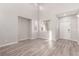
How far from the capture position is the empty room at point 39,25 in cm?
434

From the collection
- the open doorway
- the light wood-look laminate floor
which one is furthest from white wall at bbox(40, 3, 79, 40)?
the light wood-look laminate floor

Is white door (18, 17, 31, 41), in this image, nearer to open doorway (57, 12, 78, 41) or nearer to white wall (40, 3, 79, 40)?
white wall (40, 3, 79, 40)

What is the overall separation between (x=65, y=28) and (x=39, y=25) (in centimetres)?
270

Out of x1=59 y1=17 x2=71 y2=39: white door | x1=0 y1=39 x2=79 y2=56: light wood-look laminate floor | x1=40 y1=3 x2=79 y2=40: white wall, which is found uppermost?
x1=40 y1=3 x2=79 y2=40: white wall

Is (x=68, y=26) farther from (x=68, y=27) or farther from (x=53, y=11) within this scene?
(x=53, y=11)

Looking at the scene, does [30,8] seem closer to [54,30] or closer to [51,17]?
[51,17]

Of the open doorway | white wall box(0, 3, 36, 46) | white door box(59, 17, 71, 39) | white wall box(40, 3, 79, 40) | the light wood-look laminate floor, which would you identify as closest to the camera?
the light wood-look laminate floor

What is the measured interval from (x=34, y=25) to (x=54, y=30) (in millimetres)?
2215

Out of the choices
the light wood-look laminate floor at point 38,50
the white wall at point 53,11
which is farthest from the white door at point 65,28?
the light wood-look laminate floor at point 38,50

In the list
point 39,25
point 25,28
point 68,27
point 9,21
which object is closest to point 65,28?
point 68,27

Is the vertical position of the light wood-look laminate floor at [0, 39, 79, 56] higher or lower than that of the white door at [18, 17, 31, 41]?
lower

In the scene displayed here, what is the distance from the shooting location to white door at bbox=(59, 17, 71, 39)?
6722mm

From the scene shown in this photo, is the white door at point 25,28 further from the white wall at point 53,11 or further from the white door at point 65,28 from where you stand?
the white door at point 65,28

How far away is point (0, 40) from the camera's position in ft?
13.1
